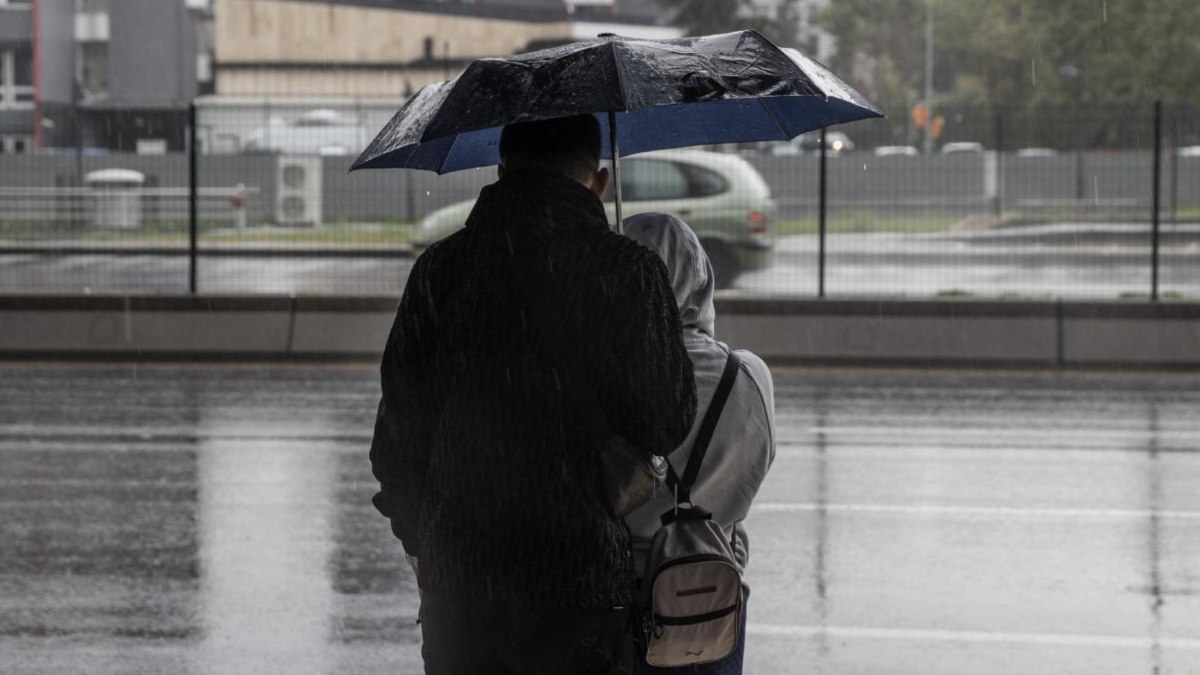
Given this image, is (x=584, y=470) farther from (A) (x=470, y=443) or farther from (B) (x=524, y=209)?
(B) (x=524, y=209)

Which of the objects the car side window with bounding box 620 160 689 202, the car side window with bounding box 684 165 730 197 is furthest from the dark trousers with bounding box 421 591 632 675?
the car side window with bounding box 684 165 730 197

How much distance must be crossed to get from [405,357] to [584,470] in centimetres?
40

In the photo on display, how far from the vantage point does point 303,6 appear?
59938 millimetres

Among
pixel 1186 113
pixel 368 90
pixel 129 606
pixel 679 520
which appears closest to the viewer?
pixel 679 520

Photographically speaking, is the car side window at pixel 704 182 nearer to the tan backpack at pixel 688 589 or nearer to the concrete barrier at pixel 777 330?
the concrete barrier at pixel 777 330

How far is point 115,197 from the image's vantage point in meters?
22.9

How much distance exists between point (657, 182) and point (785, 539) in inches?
397

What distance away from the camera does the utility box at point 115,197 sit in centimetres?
2164

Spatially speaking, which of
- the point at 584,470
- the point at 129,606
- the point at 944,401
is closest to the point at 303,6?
the point at 944,401

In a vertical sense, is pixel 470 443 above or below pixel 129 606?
above

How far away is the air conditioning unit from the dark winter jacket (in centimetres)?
1662

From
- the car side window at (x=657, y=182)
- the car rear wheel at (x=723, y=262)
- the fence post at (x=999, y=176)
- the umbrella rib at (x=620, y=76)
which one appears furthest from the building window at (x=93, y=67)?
the umbrella rib at (x=620, y=76)

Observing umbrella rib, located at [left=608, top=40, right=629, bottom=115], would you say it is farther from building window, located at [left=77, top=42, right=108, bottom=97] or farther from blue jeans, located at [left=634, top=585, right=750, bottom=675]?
building window, located at [left=77, top=42, right=108, bottom=97]

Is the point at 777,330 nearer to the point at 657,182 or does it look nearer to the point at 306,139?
the point at 657,182
